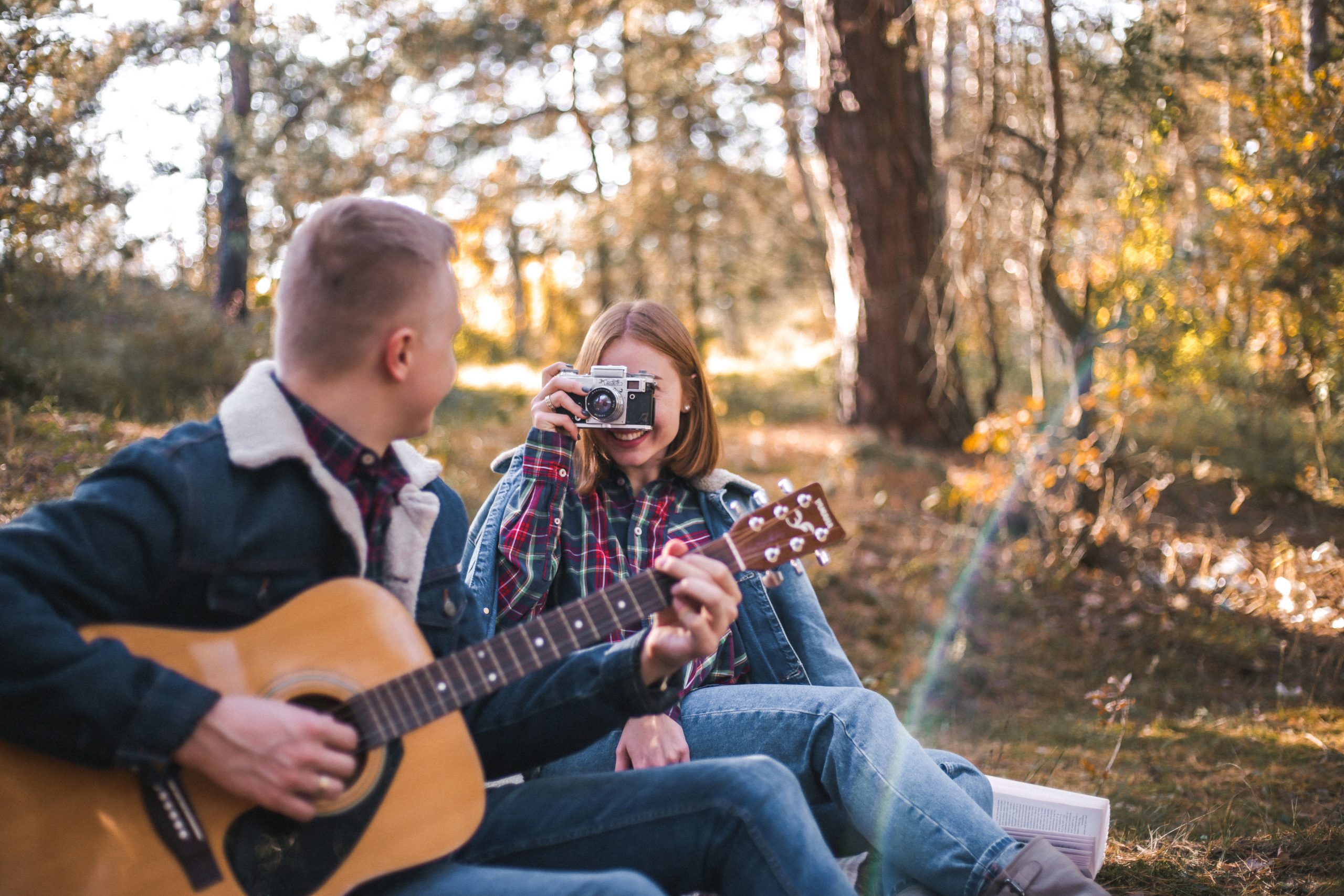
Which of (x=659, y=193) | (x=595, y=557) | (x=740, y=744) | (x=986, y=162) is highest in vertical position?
(x=659, y=193)

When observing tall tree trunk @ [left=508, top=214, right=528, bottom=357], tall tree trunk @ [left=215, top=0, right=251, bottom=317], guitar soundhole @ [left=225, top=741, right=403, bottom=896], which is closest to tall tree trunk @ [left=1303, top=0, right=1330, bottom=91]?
guitar soundhole @ [left=225, top=741, right=403, bottom=896]

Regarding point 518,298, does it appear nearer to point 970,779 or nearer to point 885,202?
point 885,202

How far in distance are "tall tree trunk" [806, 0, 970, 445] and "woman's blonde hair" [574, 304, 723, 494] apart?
417cm

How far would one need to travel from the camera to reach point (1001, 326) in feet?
29.8

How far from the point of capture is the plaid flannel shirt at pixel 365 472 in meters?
1.72

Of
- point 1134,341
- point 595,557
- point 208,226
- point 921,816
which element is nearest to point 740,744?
point 921,816

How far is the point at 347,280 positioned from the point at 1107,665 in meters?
4.43

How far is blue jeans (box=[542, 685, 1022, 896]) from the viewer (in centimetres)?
207

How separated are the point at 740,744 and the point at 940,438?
6.14 metres

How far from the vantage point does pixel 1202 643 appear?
16.0 feet

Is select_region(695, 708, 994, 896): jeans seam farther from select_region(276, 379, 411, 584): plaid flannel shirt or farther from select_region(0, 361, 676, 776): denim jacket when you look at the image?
select_region(276, 379, 411, 584): plaid flannel shirt

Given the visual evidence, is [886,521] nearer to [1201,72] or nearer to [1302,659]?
[1302,659]

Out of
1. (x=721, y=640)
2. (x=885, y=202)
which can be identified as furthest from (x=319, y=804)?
(x=885, y=202)

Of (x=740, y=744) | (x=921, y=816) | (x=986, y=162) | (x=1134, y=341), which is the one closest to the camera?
(x=921, y=816)
